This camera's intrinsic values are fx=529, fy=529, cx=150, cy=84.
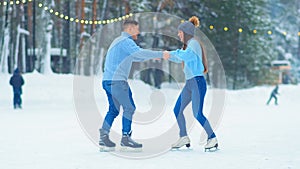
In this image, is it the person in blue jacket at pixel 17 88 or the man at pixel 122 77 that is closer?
the man at pixel 122 77

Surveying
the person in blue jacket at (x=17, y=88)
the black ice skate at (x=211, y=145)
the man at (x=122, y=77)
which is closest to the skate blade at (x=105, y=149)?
the man at (x=122, y=77)

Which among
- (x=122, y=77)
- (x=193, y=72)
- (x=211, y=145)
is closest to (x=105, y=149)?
(x=122, y=77)

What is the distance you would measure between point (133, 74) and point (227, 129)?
2666cm

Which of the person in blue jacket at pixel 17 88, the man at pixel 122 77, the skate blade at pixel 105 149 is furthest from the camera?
the person in blue jacket at pixel 17 88

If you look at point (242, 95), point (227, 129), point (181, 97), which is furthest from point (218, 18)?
point (181, 97)

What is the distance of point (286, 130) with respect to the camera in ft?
33.3

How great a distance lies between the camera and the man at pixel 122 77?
21.4 feet

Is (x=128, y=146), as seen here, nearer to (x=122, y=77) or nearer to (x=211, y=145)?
(x=122, y=77)

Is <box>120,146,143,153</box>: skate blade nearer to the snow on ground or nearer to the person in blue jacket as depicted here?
the snow on ground

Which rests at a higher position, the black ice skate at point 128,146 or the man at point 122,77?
the man at point 122,77

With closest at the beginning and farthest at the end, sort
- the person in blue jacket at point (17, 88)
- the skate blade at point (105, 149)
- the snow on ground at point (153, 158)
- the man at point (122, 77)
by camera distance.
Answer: the snow on ground at point (153, 158), the man at point (122, 77), the skate blade at point (105, 149), the person in blue jacket at point (17, 88)

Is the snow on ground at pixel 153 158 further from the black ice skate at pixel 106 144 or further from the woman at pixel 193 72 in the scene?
the woman at pixel 193 72

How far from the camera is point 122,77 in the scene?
654 cm

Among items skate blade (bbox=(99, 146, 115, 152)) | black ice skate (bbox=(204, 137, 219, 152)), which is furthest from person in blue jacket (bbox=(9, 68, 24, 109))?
black ice skate (bbox=(204, 137, 219, 152))
